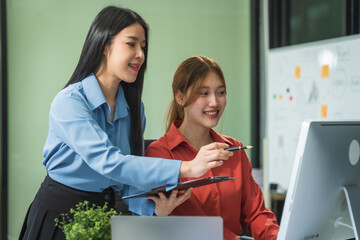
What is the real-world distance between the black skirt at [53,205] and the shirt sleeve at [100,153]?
0.20 meters

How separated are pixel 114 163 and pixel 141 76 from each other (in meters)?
0.56

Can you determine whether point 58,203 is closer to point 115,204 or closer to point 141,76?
point 115,204

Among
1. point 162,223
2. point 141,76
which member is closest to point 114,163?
point 162,223

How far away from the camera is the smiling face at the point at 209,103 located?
170 cm

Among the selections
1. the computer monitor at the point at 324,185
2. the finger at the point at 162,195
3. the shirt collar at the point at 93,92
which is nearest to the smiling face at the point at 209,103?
the shirt collar at the point at 93,92

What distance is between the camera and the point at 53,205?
1577mm

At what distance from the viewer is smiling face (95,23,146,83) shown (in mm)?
1521

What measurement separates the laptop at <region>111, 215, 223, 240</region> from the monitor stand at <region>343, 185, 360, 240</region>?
1.31ft

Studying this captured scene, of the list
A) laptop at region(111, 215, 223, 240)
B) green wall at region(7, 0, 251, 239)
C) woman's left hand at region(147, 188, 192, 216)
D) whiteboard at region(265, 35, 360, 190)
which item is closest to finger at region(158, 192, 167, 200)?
woman's left hand at region(147, 188, 192, 216)

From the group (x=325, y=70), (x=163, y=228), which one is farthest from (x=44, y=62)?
(x=163, y=228)

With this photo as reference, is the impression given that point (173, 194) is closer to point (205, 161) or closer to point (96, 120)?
point (205, 161)

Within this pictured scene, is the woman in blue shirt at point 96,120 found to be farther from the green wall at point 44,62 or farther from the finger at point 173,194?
the green wall at point 44,62

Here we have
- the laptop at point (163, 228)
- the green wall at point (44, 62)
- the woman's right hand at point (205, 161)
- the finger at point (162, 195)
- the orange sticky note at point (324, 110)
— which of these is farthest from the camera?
the green wall at point (44, 62)

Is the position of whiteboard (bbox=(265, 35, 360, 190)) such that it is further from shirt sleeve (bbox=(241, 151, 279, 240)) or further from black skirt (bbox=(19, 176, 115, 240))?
black skirt (bbox=(19, 176, 115, 240))
